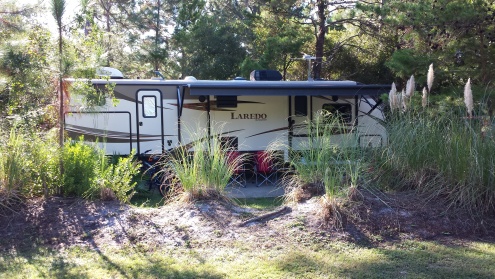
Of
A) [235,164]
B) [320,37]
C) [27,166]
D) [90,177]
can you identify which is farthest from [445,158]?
[320,37]

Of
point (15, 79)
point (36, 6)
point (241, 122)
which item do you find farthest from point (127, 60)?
point (15, 79)

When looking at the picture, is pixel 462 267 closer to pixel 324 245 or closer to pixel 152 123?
pixel 324 245

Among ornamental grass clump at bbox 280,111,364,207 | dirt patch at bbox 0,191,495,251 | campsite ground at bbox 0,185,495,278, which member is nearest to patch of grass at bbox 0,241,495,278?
campsite ground at bbox 0,185,495,278

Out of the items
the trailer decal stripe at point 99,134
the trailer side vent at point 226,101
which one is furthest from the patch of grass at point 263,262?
the trailer side vent at point 226,101

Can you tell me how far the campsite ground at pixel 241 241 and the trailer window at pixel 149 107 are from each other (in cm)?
505

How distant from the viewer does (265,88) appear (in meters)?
11.2

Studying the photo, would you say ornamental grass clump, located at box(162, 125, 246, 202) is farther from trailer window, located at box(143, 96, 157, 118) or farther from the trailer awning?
trailer window, located at box(143, 96, 157, 118)

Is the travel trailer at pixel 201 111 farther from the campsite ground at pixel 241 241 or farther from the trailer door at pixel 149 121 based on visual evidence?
the campsite ground at pixel 241 241

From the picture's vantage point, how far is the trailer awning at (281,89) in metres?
10.9

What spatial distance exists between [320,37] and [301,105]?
5463 millimetres

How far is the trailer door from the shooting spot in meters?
11.2

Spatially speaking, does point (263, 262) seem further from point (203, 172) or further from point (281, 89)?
point (281, 89)

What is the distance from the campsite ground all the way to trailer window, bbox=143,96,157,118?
5.05 meters

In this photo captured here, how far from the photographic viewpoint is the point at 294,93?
1135 centimetres
